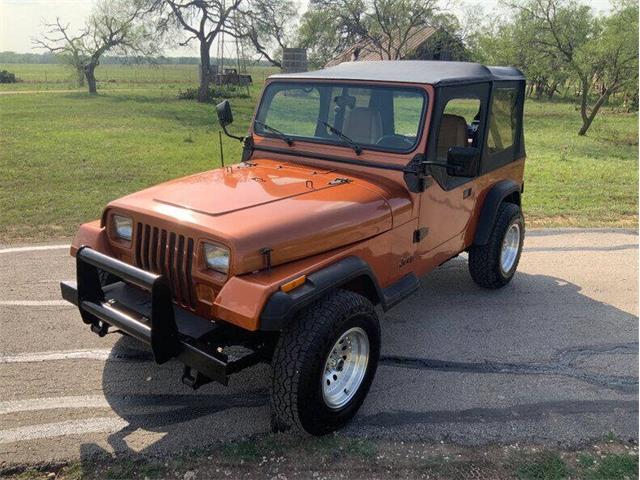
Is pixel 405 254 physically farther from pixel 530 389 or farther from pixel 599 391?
pixel 599 391

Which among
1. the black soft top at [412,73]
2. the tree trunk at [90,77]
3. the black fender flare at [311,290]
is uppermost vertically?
the tree trunk at [90,77]

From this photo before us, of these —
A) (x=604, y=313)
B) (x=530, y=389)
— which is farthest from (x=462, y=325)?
(x=604, y=313)

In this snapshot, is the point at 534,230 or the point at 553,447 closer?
the point at 553,447

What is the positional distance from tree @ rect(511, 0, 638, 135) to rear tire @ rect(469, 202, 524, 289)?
15930 millimetres

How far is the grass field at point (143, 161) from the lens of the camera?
7867 millimetres

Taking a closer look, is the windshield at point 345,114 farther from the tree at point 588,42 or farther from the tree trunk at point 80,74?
the tree trunk at point 80,74

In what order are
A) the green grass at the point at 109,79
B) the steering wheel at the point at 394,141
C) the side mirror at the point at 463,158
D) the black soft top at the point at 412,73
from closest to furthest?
1. the side mirror at the point at 463,158
2. the steering wheel at the point at 394,141
3. the black soft top at the point at 412,73
4. the green grass at the point at 109,79

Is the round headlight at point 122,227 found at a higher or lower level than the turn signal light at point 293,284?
higher

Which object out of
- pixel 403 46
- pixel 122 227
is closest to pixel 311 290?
pixel 122 227

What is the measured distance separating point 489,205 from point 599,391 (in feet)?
5.89

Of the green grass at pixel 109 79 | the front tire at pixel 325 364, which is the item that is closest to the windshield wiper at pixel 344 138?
the front tire at pixel 325 364

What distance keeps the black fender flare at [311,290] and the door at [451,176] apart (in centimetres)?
93

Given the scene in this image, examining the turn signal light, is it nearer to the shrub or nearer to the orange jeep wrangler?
the orange jeep wrangler

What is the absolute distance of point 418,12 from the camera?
2834 centimetres
